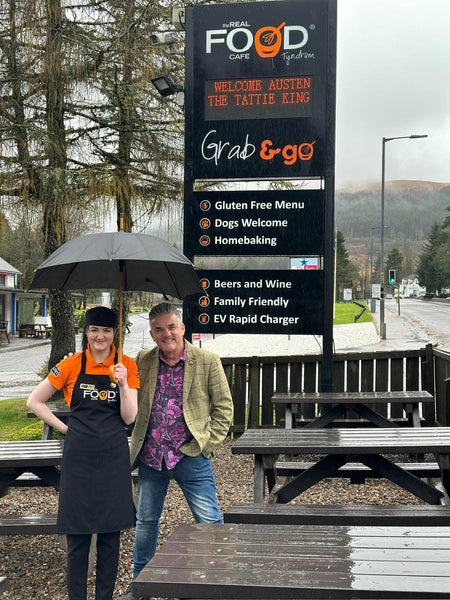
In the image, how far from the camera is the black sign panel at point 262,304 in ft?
24.9

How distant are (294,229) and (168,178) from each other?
153 inches

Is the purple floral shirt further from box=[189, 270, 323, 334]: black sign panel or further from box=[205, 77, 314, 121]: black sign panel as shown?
box=[205, 77, 314, 121]: black sign panel

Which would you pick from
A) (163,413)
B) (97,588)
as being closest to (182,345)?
(163,413)

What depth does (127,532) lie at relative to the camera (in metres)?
5.48

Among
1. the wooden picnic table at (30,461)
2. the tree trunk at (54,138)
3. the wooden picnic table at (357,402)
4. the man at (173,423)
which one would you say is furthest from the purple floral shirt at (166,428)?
the tree trunk at (54,138)

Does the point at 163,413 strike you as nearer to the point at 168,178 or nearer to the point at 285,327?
the point at 285,327

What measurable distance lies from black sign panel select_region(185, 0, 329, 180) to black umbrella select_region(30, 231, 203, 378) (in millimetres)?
3392

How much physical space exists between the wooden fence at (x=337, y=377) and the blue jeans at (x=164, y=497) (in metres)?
5.05

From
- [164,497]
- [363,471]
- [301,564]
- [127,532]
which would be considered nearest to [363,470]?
[363,471]

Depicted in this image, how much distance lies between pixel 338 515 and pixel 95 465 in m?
1.56

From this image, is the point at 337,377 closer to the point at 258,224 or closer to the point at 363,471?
the point at 258,224

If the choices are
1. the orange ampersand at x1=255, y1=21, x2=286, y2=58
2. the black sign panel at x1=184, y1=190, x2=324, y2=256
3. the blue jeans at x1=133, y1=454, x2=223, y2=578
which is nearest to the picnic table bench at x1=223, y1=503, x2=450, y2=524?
the blue jeans at x1=133, y1=454, x2=223, y2=578

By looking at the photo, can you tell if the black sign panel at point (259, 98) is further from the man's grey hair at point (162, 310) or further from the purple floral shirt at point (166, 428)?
the purple floral shirt at point (166, 428)

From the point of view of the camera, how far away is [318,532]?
2994 mm
